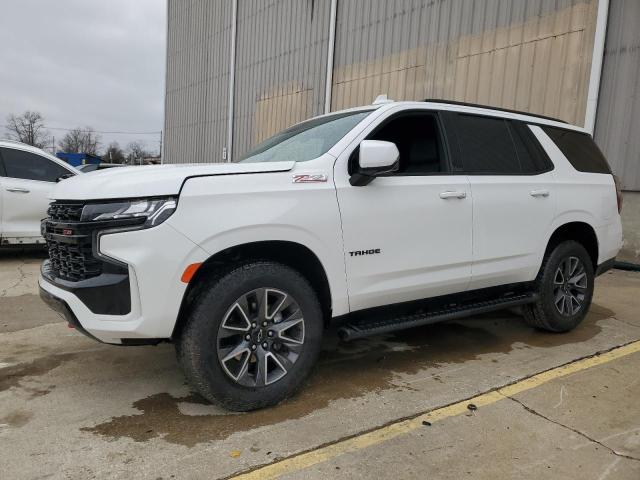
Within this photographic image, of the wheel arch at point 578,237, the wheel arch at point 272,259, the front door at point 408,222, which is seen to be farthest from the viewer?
the wheel arch at point 578,237

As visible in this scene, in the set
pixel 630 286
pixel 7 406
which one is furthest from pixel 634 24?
pixel 7 406

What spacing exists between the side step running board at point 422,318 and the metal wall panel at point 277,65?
34.5ft

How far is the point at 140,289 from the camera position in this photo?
253 cm

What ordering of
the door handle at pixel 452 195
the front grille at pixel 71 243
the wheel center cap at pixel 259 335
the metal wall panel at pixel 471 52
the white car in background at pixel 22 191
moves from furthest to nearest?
the metal wall panel at pixel 471 52 < the white car in background at pixel 22 191 < the door handle at pixel 452 195 < the wheel center cap at pixel 259 335 < the front grille at pixel 71 243

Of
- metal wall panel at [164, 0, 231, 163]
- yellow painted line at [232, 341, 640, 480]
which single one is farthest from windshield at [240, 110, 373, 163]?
metal wall panel at [164, 0, 231, 163]

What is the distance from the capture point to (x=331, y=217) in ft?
9.83

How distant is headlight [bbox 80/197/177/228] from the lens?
254cm

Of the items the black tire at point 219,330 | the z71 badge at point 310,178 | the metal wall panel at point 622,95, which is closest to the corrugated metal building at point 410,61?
the metal wall panel at point 622,95

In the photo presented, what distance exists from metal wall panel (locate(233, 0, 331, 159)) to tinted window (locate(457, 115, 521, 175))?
32.7 feet

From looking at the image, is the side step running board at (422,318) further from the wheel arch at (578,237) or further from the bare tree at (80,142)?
the bare tree at (80,142)

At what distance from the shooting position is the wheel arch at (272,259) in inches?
108

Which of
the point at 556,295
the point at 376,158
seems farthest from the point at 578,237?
the point at 376,158

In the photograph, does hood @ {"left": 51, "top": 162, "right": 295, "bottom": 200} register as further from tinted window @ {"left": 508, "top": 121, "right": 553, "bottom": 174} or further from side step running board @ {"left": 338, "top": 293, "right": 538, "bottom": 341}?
tinted window @ {"left": 508, "top": 121, "right": 553, "bottom": 174}

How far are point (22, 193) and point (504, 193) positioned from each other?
6.72 meters
